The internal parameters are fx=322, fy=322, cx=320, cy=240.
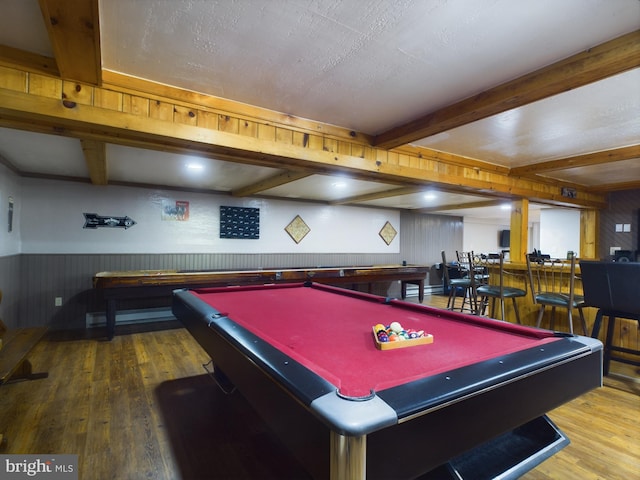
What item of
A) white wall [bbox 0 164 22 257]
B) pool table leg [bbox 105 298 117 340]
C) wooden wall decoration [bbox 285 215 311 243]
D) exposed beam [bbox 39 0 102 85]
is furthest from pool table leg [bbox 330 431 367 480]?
wooden wall decoration [bbox 285 215 311 243]

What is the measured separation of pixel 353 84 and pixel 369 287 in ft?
16.0

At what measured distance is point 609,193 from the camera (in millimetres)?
6059

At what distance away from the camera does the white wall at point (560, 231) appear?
24.5 ft

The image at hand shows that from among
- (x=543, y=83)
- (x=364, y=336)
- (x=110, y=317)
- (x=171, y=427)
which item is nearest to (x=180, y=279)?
(x=110, y=317)

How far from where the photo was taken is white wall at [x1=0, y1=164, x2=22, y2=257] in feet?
11.7

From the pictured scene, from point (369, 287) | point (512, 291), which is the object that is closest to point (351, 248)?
point (369, 287)

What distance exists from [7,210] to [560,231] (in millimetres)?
10236

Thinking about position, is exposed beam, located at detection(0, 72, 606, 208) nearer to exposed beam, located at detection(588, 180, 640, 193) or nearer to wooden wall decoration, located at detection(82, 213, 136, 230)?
exposed beam, located at detection(588, 180, 640, 193)

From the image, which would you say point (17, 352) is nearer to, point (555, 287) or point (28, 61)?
point (28, 61)

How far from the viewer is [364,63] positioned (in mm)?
1938

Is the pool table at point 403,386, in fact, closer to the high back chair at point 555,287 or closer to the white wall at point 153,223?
the high back chair at point 555,287

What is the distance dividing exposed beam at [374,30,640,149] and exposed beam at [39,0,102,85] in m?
2.25

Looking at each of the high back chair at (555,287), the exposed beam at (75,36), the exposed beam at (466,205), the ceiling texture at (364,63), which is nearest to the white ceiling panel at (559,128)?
the ceiling texture at (364,63)

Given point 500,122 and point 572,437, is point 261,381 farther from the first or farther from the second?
point 500,122
